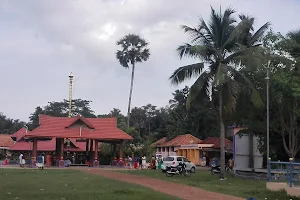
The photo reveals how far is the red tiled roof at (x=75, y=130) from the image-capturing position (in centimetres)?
4516

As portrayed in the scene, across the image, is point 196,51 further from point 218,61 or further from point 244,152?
point 244,152

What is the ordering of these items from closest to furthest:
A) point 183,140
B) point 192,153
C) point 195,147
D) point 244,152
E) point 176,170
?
point 176,170, point 244,152, point 195,147, point 192,153, point 183,140

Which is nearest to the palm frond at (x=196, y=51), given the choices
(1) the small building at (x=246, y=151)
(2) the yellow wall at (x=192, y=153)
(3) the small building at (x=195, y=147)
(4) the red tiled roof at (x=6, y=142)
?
(1) the small building at (x=246, y=151)

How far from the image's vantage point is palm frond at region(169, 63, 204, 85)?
27.6 metres

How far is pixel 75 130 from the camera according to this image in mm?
46281

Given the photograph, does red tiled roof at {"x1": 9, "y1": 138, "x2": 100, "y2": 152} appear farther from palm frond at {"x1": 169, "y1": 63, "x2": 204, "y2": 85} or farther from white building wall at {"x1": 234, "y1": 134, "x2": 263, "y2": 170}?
palm frond at {"x1": 169, "y1": 63, "x2": 204, "y2": 85}

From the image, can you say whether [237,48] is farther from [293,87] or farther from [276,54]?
[293,87]

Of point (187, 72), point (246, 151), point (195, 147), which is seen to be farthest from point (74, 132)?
point (187, 72)

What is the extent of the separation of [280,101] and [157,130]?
171 ft

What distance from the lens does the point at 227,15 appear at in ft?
89.9

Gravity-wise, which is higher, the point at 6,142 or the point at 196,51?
the point at 196,51

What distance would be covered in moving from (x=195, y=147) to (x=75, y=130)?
18.9 m

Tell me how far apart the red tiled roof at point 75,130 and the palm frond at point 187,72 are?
19363mm

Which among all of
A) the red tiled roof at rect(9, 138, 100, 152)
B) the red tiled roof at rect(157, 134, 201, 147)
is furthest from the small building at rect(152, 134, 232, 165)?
the red tiled roof at rect(9, 138, 100, 152)
